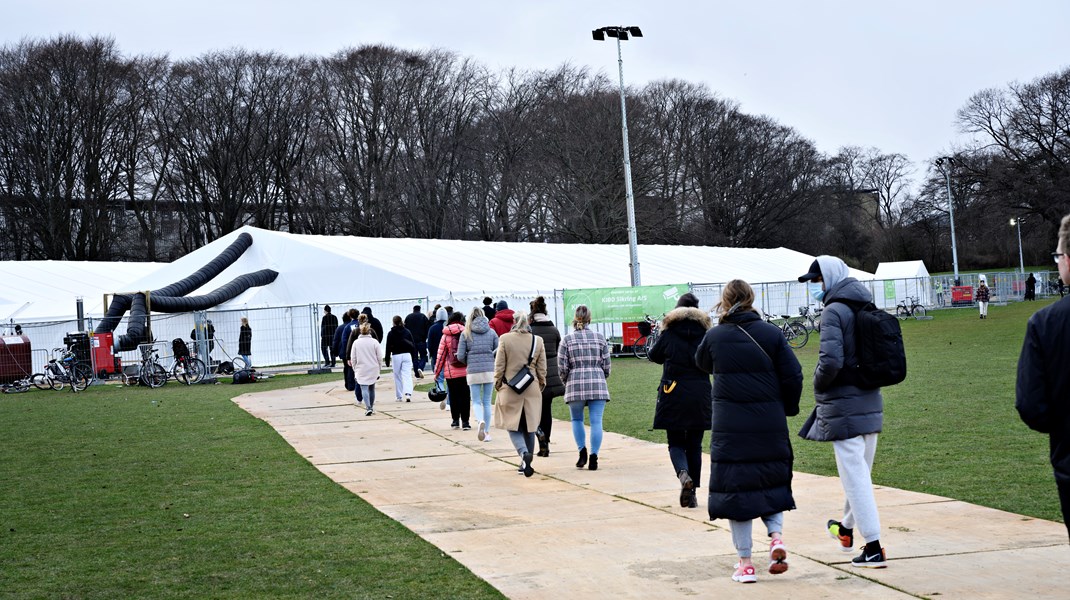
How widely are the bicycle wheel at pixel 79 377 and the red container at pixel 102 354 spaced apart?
1609 millimetres

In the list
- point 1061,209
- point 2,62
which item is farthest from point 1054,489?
point 1061,209

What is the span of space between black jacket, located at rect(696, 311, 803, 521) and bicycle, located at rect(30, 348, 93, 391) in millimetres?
25026

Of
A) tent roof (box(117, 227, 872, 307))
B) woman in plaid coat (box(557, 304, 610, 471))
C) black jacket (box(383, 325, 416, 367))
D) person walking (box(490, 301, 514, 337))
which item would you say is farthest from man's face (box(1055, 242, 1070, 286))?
tent roof (box(117, 227, 872, 307))

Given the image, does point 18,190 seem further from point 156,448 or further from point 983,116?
point 983,116

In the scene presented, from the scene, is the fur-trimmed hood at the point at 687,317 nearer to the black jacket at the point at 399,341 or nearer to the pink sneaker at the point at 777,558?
the pink sneaker at the point at 777,558

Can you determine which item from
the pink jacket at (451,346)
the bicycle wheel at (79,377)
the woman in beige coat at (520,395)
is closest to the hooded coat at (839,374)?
the woman in beige coat at (520,395)

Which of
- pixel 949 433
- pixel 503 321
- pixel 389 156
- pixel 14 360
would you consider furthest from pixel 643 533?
pixel 389 156

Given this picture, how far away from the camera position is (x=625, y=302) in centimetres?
3291

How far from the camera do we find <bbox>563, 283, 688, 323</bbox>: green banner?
3250 centimetres

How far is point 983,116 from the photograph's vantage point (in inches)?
2862

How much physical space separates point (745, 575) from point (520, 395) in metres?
5.31

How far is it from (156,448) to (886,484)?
904 centimetres

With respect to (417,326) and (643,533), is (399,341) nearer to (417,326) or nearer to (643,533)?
(417,326)

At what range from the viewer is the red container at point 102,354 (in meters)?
30.5
